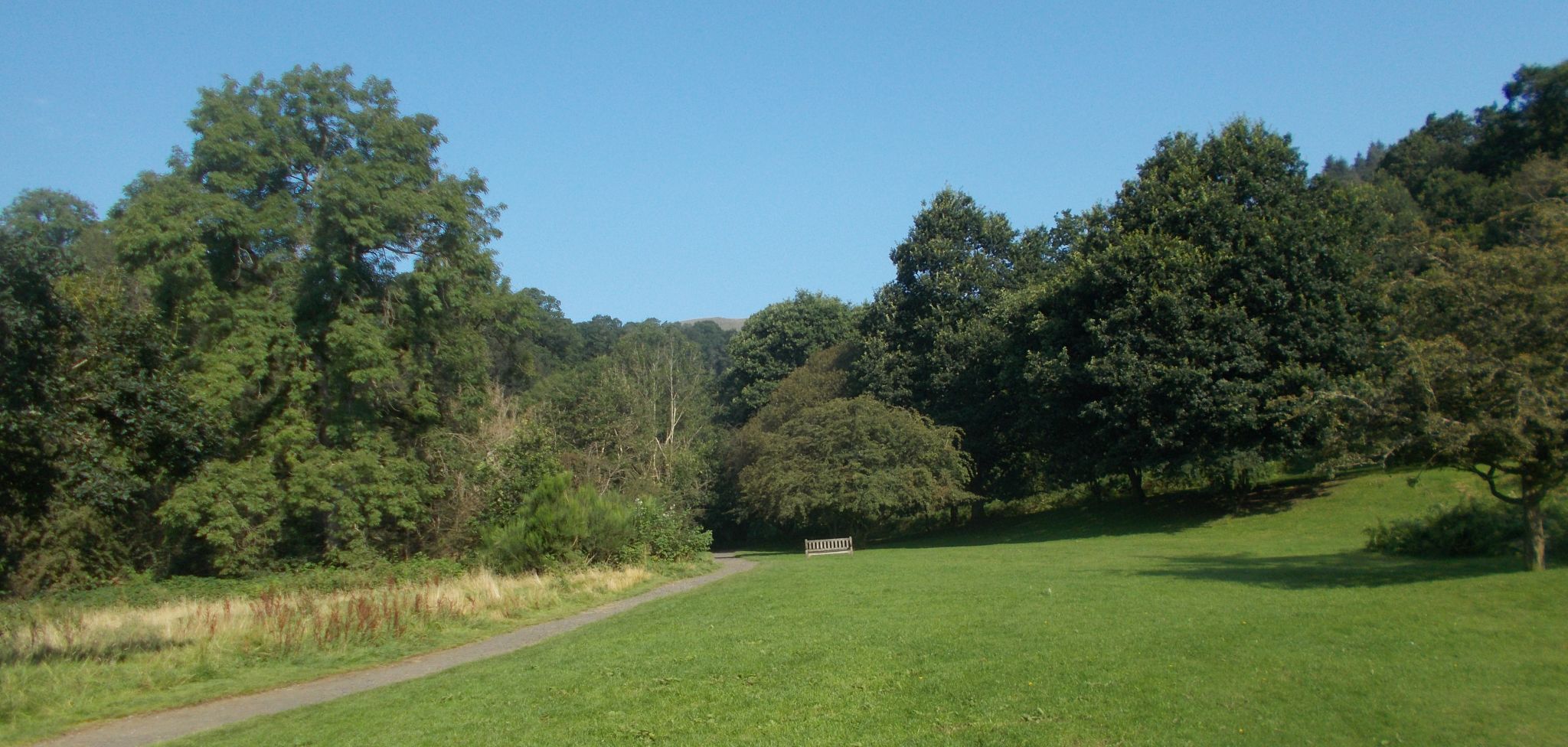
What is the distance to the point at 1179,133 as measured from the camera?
39.8 metres

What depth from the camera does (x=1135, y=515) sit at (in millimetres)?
41031

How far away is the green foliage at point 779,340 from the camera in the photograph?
223 feet

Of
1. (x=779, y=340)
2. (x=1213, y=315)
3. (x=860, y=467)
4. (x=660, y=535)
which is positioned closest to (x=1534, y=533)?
(x=1213, y=315)

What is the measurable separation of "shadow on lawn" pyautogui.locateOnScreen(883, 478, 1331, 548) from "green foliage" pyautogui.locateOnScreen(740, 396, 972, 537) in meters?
2.57

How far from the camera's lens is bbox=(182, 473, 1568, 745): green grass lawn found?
826 cm

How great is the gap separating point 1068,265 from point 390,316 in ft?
90.5

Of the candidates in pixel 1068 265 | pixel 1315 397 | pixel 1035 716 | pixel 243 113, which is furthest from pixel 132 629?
pixel 1068 265

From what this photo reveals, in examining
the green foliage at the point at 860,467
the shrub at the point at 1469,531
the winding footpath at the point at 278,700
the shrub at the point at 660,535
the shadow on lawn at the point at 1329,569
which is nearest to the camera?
the winding footpath at the point at 278,700

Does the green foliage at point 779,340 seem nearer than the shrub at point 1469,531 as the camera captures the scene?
No

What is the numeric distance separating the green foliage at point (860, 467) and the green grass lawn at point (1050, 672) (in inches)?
1020

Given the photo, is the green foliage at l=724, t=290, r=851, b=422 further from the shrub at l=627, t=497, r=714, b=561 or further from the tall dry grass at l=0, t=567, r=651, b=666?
the tall dry grass at l=0, t=567, r=651, b=666

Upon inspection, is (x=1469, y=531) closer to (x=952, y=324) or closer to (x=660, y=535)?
(x=660, y=535)

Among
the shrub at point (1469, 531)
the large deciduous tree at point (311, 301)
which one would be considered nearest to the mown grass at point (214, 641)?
the large deciduous tree at point (311, 301)

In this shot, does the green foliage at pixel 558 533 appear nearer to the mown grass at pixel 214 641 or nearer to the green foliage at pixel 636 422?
the mown grass at pixel 214 641
